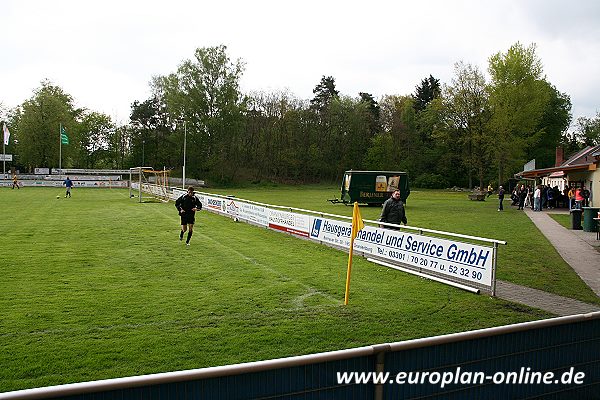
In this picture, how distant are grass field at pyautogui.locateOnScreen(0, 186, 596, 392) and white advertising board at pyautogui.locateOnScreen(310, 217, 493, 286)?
478 millimetres

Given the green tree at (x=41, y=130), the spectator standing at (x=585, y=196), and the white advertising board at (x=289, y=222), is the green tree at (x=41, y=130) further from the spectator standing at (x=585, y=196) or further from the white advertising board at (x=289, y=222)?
the spectator standing at (x=585, y=196)

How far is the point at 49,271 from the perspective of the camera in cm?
1236

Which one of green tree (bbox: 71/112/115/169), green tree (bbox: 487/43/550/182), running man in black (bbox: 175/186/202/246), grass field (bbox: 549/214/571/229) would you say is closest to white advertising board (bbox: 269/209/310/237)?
running man in black (bbox: 175/186/202/246)

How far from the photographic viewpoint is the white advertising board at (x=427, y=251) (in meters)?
11.2

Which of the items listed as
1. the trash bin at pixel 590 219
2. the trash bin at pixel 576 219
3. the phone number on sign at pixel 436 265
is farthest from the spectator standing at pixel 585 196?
the phone number on sign at pixel 436 265

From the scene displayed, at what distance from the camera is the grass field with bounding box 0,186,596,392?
6.81m

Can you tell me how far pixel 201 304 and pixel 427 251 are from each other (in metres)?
5.74

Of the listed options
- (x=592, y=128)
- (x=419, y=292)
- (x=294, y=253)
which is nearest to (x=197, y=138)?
(x=294, y=253)

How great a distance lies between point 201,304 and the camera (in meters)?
9.52

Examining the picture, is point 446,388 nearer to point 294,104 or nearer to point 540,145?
point 540,145

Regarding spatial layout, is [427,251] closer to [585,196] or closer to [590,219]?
[590,219]

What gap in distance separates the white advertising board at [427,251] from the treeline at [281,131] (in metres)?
49.4

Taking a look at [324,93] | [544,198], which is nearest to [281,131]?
[324,93]

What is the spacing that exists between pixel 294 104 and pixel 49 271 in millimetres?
79976
